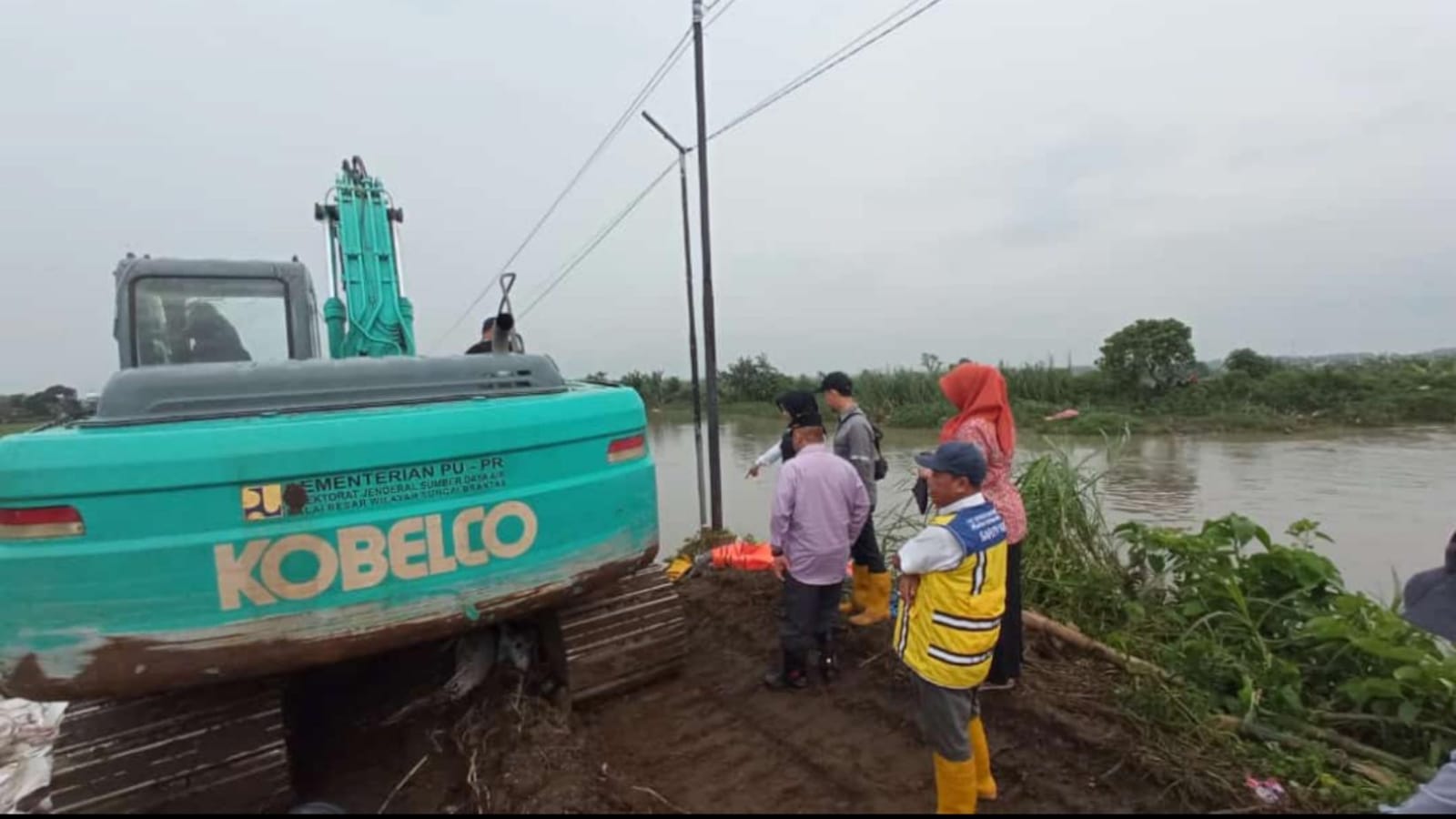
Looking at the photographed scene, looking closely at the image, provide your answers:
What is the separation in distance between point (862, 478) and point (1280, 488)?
338 inches

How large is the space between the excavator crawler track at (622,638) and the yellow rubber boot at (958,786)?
1560 mm

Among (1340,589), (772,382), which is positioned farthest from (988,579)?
(772,382)

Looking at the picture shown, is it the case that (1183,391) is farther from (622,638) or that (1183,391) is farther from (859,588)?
(622,638)

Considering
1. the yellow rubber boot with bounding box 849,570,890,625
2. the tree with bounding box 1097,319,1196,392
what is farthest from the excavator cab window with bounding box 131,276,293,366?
the tree with bounding box 1097,319,1196,392

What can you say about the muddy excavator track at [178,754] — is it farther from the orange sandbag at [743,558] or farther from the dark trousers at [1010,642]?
the orange sandbag at [743,558]

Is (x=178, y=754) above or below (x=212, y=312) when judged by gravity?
below

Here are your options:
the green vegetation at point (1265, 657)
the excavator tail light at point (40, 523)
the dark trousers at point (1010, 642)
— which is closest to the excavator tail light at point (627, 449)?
the excavator tail light at point (40, 523)

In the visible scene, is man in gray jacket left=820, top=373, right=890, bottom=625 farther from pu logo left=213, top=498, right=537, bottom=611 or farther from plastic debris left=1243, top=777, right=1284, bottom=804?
pu logo left=213, top=498, right=537, bottom=611

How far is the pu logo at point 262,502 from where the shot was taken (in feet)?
6.86

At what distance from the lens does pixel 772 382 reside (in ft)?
115

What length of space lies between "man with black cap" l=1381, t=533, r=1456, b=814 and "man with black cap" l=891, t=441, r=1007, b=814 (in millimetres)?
1158

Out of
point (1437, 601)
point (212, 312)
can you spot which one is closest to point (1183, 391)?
point (1437, 601)

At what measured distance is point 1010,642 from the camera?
332 cm

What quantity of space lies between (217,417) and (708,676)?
2.60m
